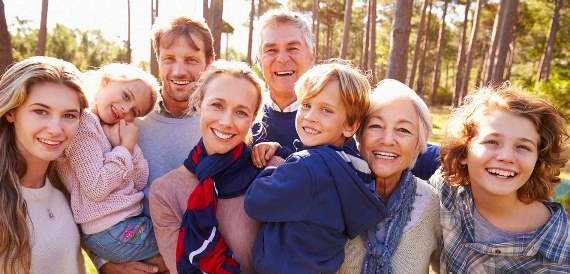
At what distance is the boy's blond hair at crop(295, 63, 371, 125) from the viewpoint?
2.17 m

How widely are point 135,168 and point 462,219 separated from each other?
1.93 meters

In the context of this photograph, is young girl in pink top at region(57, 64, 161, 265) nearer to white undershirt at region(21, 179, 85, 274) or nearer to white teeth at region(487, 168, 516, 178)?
white undershirt at region(21, 179, 85, 274)

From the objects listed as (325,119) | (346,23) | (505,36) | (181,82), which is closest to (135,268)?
(181,82)

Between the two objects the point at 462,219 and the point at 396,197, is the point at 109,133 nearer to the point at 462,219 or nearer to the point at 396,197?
the point at 396,197

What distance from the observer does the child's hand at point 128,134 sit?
100 inches

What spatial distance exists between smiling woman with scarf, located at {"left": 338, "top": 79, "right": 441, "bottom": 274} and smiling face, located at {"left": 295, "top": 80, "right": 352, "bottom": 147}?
0.64 ft

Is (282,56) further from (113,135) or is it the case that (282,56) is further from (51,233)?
(51,233)

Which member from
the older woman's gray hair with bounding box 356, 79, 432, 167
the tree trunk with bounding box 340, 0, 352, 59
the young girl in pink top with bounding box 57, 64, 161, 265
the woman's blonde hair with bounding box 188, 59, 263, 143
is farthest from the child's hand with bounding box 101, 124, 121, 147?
the tree trunk with bounding box 340, 0, 352, 59

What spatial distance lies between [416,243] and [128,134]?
177 centimetres

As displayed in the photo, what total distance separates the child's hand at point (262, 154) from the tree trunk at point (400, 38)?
5514 mm

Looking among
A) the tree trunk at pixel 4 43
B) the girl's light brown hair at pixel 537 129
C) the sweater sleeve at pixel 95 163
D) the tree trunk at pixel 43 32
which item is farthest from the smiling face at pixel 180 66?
the tree trunk at pixel 43 32

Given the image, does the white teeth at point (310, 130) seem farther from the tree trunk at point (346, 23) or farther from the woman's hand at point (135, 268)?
the tree trunk at point (346, 23)

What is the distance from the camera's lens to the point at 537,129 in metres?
2.35

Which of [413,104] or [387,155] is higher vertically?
[413,104]
